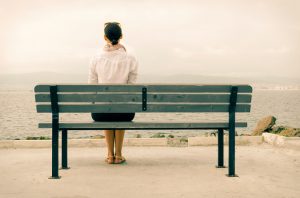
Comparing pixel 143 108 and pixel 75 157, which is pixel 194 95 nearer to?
pixel 143 108

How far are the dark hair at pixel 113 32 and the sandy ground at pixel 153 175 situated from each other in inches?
65.9

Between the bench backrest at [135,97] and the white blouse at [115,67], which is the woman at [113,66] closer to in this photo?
the white blouse at [115,67]

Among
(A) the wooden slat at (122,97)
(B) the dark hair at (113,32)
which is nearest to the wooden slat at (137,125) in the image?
(A) the wooden slat at (122,97)

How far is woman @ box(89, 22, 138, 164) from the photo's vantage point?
6.32 meters

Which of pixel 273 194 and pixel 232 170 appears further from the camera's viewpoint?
pixel 232 170

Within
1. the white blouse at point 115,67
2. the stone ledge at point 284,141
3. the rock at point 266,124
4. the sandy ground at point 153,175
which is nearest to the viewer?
the sandy ground at point 153,175

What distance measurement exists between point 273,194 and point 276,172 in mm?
1252

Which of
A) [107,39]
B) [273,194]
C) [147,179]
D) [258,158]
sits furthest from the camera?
[258,158]

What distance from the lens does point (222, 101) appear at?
5676 millimetres

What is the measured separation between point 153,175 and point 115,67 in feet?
5.02

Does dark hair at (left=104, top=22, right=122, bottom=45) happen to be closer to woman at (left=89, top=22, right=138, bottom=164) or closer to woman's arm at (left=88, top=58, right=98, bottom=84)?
woman at (left=89, top=22, right=138, bottom=164)

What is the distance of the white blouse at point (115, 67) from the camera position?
6.32 m

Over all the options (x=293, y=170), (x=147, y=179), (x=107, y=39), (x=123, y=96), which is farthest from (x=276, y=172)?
(x=107, y=39)

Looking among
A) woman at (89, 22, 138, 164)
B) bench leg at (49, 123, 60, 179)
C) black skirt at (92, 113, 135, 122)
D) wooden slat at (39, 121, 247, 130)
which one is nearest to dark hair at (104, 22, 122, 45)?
woman at (89, 22, 138, 164)
